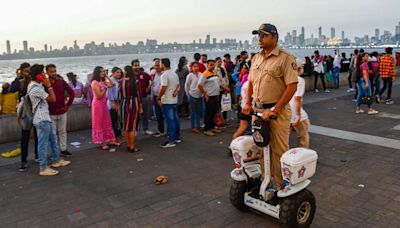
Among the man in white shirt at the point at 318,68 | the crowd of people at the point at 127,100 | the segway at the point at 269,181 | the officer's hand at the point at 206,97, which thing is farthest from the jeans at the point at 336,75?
the segway at the point at 269,181

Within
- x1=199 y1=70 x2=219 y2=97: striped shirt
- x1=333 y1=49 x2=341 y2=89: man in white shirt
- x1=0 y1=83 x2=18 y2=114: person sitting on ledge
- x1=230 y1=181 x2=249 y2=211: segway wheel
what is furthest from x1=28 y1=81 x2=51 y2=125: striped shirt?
x1=333 y1=49 x2=341 y2=89: man in white shirt

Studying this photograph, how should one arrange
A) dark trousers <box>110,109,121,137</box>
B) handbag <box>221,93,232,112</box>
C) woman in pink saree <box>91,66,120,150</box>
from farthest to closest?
handbag <box>221,93,232,112</box> → dark trousers <box>110,109,121,137</box> → woman in pink saree <box>91,66,120,150</box>

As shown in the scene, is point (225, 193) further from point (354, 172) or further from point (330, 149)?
point (330, 149)

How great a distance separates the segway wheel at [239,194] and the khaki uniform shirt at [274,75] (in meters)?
1.09

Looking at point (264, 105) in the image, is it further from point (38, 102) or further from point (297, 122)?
point (38, 102)

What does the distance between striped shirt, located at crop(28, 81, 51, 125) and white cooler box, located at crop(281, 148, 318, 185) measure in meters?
4.38

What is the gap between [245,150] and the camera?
174 inches

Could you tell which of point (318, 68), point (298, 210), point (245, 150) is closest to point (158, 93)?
point (245, 150)

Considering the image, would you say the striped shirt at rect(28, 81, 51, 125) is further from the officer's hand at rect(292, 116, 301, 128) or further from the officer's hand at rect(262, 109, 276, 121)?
the officer's hand at rect(292, 116, 301, 128)

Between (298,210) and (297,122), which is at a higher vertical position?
(297,122)

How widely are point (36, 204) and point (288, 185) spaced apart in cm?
349

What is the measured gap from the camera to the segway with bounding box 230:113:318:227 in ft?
13.0

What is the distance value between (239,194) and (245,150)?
56 centimetres

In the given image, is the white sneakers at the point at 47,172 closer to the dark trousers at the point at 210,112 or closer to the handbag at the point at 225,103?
the dark trousers at the point at 210,112
